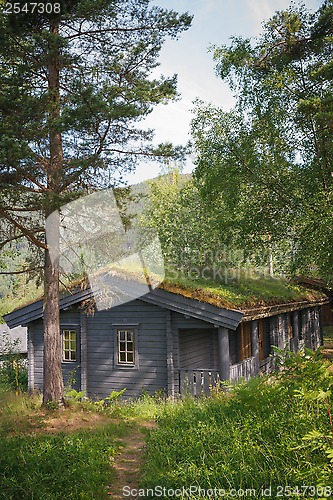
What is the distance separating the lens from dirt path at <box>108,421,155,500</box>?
6.48m

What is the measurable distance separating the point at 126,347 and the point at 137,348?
20.5 inches

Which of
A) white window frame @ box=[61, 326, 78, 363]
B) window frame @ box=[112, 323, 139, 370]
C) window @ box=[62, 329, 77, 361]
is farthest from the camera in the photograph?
window @ box=[62, 329, 77, 361]

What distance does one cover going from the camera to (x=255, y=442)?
227 inches

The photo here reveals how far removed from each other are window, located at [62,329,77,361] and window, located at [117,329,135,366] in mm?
1861

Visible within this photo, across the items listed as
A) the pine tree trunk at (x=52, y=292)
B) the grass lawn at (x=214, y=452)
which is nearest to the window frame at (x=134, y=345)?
the pine tree trunk at (x=52, y=292)

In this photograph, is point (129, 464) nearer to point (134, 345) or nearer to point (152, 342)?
point (152, 342)

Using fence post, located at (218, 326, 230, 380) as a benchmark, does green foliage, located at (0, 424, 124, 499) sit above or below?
below

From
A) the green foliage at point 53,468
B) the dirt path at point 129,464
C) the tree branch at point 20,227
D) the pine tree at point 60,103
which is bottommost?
the dirt path at point 129,464

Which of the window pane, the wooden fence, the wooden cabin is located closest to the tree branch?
the wooden cabin

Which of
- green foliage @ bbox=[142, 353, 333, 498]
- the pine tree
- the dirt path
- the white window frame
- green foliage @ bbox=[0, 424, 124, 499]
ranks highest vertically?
the pine tree

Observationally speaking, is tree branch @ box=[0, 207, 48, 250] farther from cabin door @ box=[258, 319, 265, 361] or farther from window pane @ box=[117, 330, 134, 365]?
cabin door @ box=[258, 319, 265, 361]

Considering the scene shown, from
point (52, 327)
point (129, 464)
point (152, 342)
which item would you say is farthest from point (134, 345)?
point (129, 464)

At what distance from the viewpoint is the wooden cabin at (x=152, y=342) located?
475 inches

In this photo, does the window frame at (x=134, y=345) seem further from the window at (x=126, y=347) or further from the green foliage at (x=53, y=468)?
the green foliage at (x=53, y=468)
